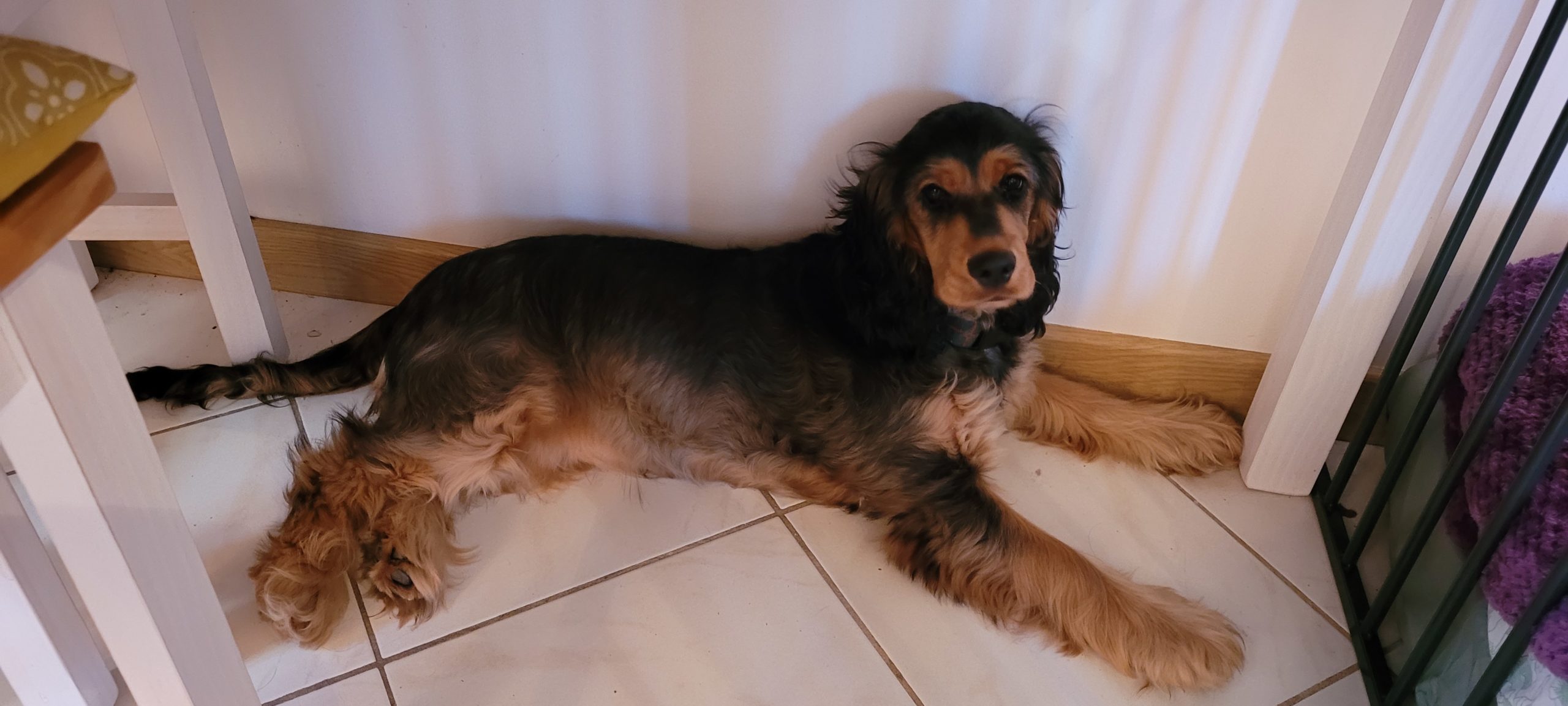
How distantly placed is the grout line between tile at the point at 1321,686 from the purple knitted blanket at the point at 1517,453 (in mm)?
277

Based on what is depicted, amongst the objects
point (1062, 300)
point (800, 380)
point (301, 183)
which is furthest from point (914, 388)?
point (301, 183)

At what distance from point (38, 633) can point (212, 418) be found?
1019mm

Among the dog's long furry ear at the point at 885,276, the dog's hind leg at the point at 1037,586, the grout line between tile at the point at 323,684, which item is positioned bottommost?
the grout line between tile at the point at 323,684

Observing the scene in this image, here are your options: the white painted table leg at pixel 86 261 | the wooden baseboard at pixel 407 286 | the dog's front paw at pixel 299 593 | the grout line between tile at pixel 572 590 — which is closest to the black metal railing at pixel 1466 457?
the wooden baseboard at pixel 407 286

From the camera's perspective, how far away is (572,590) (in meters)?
1.67

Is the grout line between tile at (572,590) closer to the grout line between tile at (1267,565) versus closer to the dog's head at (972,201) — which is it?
the dog's head at (972,201)

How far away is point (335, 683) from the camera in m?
1.51

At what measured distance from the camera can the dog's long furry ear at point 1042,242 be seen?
165 cm

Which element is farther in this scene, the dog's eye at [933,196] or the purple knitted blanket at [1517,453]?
the dog's eye at [933,196]

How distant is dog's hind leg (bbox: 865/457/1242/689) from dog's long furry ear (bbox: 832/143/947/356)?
0.25 m

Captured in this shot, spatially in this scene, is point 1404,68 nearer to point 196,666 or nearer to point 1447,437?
point 1447,437

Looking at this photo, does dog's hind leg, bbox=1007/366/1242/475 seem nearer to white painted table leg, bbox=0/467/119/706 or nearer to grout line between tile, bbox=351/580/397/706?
grout line between tile, bbox=351/580/397/706

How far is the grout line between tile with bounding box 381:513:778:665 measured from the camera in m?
1.57

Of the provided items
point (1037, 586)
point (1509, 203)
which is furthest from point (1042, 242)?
point (1509, 203)
